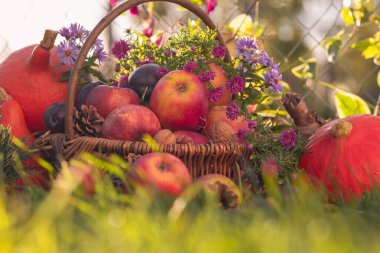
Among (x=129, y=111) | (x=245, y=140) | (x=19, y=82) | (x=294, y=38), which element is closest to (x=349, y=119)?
(x=245, y=140)

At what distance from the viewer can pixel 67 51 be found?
7.28 ft

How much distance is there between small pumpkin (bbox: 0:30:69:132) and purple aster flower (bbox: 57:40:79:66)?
0.04m

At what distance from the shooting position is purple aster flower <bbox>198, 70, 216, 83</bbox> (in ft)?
6.79

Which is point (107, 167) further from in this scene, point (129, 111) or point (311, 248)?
point (311, 248)

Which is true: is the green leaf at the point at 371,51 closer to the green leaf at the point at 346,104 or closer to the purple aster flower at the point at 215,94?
the green leaf at the point at 346,104

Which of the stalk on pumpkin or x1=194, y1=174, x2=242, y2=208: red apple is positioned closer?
x1=194, y1=174, x2=242, y2=208: red apple

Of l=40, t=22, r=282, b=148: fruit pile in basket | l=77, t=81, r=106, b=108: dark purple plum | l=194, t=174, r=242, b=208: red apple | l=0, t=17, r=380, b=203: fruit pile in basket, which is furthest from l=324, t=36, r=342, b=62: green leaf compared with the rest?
l=194, t=174, r=242, b=208: red apple

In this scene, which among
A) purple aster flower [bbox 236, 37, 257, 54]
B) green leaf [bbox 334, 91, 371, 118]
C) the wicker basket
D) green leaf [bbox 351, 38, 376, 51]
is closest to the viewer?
the wicker basket

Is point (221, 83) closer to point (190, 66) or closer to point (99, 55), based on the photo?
point (190, 66)

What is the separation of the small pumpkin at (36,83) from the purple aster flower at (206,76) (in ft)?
1.72

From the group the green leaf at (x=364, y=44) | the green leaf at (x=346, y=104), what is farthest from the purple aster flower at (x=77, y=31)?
the green leaf at (x=364, y=44)

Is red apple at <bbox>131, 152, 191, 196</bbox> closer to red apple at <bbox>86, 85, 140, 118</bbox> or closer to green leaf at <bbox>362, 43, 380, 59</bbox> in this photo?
red apple at <bbox>86, 85, 140, 118</bbox>

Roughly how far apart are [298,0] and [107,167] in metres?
5.98

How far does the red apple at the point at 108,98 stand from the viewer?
6.68ft
